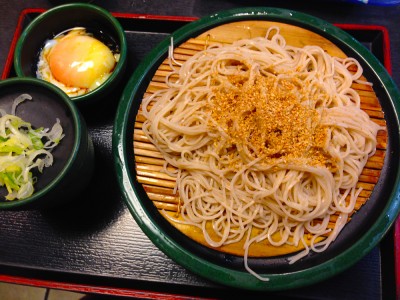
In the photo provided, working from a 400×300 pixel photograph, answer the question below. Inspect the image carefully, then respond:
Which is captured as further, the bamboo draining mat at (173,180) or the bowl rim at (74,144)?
the bamboo draining mat at (173,180)

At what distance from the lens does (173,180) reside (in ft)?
6.49

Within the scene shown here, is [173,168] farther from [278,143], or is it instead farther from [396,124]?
[396,124]

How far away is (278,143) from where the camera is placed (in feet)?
6.05

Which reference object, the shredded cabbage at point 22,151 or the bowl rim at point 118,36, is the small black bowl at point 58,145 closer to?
the shredded cabbage at point 22,151

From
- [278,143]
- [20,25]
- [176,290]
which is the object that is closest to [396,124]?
[278,143]

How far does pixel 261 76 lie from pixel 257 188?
611 millimetres

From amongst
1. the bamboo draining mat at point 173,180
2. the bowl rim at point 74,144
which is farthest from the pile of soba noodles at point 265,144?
the bowl rim at point 74,144

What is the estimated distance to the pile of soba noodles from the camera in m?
1.84

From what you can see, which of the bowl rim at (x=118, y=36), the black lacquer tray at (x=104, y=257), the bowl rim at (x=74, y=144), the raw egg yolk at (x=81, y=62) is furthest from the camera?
the raw egg yolk at (x=81, y=62)

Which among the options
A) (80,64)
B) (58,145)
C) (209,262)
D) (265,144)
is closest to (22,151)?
(58,145)

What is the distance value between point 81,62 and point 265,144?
1.24m

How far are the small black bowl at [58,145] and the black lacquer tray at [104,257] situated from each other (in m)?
0.18

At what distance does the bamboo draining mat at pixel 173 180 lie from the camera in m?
1.87

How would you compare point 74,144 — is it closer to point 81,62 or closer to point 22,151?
point 22,151
